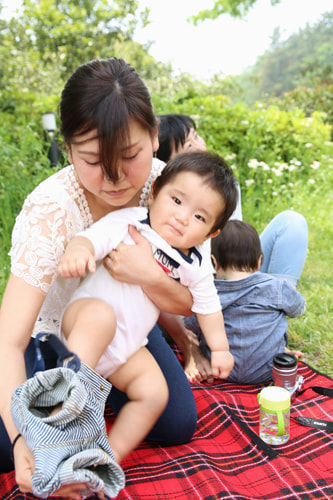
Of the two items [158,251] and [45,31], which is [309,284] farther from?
[45,31]

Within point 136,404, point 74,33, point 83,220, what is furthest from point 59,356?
point 74,33

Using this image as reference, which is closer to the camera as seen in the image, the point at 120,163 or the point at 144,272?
the point at 120,163

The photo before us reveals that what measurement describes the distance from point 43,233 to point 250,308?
116 centimetres

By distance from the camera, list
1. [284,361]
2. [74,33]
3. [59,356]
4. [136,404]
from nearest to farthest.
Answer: [59,356], [136,404], [284,361], [74,33]

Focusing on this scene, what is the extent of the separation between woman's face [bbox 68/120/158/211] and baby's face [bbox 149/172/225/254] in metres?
0.22

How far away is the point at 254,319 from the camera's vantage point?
2365mm

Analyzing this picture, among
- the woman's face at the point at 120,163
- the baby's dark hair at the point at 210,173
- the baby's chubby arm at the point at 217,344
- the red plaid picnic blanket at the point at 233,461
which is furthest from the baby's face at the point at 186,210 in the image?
the red plaid picnic blanket at the point at 233,461

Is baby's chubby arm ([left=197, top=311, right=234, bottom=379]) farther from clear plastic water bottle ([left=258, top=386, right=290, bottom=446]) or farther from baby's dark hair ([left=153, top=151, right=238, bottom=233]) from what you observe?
baby's dark hair ([left=153, top=151, right=238, bottom=233])

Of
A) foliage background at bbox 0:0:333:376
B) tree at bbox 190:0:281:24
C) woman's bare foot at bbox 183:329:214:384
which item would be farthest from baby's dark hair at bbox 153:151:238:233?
tree at bbox 190:0:281:24

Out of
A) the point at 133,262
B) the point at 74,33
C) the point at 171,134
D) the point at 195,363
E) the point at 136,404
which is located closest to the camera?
the point at 136,404

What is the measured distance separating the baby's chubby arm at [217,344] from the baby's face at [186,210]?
12.8 inches

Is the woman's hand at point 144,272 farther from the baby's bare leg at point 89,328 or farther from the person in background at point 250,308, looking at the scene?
the person in background at point 250,308

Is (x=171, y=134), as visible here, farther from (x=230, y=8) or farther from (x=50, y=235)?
(x=230, y=8)

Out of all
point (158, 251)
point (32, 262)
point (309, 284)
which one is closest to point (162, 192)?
point (158, 251)
